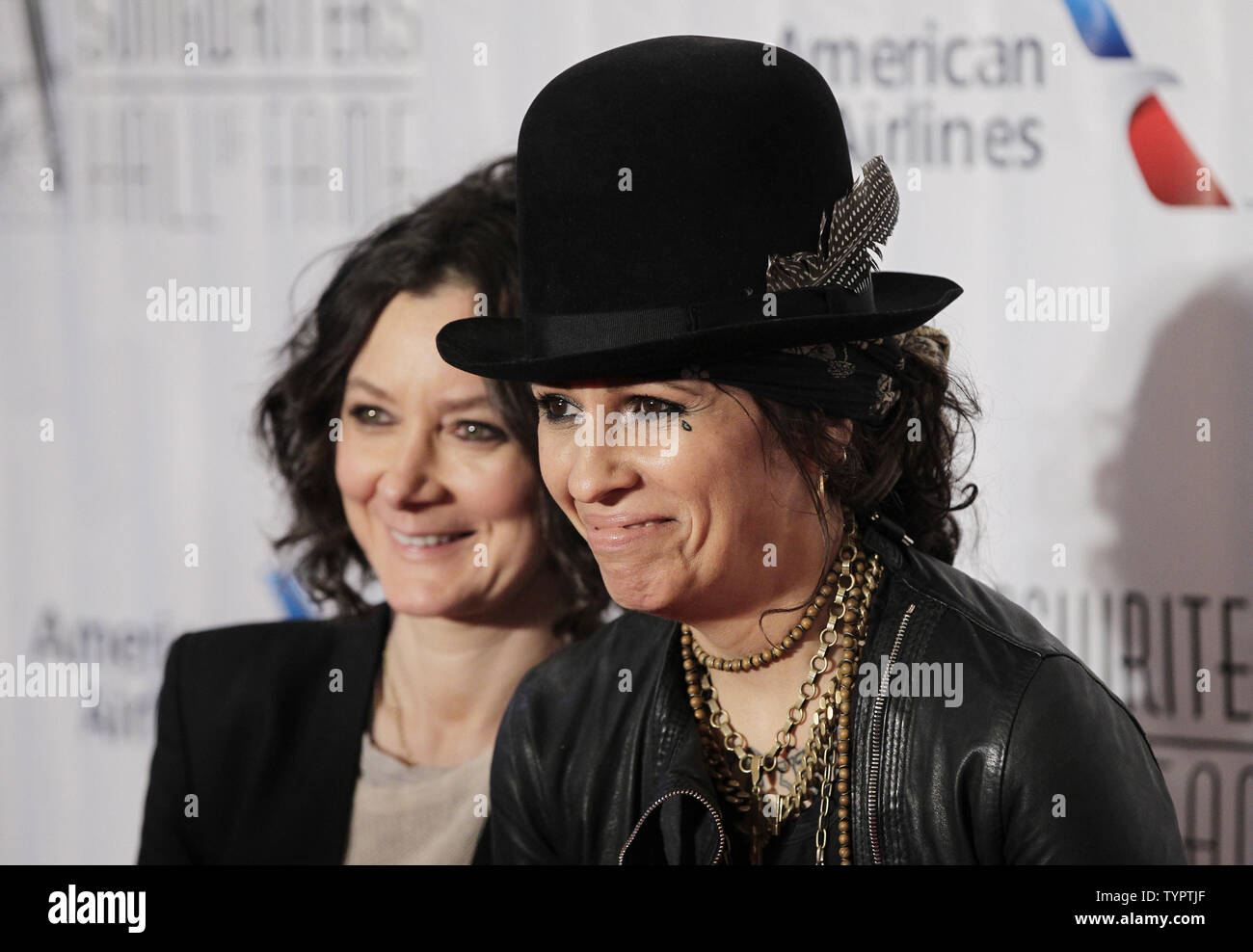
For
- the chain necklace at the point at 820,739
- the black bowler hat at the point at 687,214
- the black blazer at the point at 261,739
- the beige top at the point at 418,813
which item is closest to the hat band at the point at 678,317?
the black bowler hat at the point at 687,214

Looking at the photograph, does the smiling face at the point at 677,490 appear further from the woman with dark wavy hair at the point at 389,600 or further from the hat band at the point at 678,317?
the woman with dark wavy hair at the point at 389,600

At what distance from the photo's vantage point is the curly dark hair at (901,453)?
4.75ft

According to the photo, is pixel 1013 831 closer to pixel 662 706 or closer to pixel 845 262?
pixel 662 706

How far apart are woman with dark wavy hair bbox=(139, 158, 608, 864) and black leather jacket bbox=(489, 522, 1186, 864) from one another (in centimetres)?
44

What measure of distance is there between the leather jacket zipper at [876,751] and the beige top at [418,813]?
815 millimetres

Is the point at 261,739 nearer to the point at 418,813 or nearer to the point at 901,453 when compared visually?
the point at 418,813

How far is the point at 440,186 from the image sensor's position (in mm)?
2768

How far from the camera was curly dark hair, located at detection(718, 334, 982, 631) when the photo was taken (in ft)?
4.75

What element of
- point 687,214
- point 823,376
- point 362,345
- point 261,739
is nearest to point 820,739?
point 823,376

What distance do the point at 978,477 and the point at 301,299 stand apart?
1580 millimetres

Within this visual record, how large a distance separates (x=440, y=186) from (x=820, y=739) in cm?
173

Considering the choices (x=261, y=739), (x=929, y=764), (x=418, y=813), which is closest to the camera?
(x=929, y=764)

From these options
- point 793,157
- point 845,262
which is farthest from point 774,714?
point 793,157

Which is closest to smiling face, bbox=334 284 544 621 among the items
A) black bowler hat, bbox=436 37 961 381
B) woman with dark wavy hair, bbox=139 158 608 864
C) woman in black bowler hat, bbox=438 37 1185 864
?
woman with dark wavy hair, bbox=139 158 608 864
